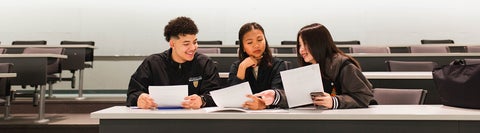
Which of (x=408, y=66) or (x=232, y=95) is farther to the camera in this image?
(x=408, y=66)

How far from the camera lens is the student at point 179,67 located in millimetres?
2289

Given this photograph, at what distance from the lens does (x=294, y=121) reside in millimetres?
1580

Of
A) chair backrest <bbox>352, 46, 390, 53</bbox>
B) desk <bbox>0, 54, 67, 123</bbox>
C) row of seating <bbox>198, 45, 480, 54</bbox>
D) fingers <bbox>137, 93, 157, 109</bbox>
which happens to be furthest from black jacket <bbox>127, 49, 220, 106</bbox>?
chair backrest <bbox>352, 46, 390, 53</bbox>

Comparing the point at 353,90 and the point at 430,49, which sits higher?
the point at 430,49

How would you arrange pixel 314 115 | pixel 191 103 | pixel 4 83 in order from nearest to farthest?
pixel 314 115
pixel 191 103
pixel 4 83

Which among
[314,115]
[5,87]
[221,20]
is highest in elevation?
[221,20]

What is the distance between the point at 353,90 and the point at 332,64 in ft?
0.51

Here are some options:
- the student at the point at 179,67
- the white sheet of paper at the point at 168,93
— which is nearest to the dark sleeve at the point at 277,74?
the student at the point at 179,67

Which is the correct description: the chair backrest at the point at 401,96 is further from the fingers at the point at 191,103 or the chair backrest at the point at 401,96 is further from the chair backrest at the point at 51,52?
the chair backrest at the point at 51,52

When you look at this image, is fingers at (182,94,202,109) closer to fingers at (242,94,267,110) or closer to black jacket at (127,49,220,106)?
fingers at (242,94,267,110)

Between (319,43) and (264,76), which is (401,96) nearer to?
(319,43)

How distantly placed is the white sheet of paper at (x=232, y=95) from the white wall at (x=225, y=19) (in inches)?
232

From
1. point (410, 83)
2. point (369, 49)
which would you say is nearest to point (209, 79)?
point (410, 83)

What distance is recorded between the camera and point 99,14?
25.0ft
